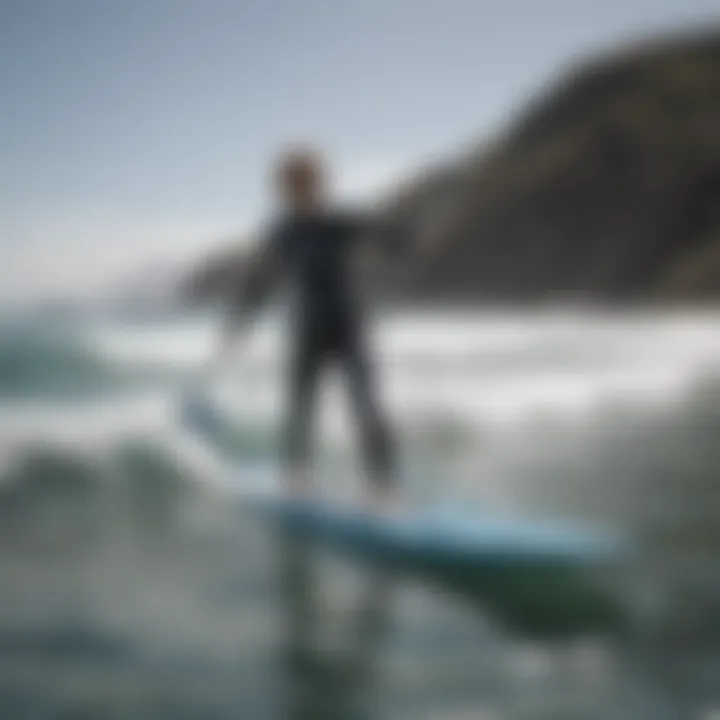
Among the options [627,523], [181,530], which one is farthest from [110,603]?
[627,523]

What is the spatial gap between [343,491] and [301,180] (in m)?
0.56

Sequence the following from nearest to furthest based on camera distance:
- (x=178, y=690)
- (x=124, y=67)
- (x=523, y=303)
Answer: (x=178, y=690) < (x=124, y=67) < (x=523, y=303)

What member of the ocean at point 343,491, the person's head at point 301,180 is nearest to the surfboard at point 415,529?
the ocean at point 343,491

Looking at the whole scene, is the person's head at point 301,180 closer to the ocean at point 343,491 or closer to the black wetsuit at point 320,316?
the black wetsuit at point 320,316

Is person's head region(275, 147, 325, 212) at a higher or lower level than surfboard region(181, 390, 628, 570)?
higher

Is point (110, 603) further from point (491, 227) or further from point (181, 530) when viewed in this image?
point (491, 227)

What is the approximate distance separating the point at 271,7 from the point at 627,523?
1.16m

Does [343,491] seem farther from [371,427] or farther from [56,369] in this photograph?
[56,369]

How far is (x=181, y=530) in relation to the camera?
163 centimetres

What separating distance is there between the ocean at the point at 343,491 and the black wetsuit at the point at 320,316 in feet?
0.10

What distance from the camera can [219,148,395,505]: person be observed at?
1669mm

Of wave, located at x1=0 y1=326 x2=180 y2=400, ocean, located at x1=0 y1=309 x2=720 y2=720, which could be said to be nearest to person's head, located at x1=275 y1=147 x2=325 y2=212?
ocean, located at x1=0 y1=309 x2=720 y2=720

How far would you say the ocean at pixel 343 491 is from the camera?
142cm

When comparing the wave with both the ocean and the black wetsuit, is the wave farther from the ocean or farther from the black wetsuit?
the black wetsuit
